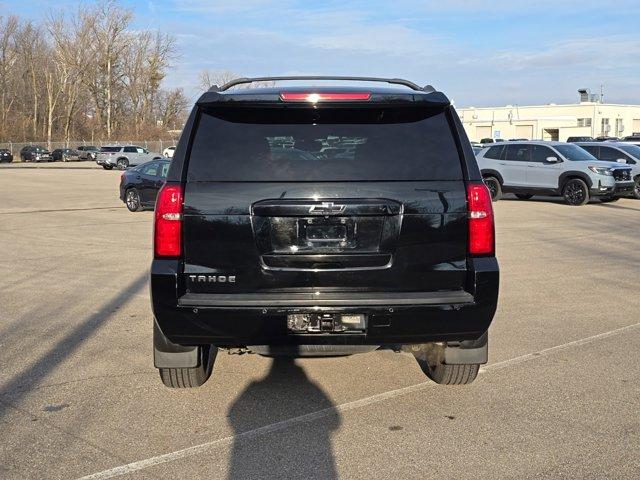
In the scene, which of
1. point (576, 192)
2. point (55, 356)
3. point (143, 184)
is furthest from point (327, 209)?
point (576, 192)

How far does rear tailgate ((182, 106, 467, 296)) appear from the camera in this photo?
3.92 m

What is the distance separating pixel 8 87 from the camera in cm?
8838

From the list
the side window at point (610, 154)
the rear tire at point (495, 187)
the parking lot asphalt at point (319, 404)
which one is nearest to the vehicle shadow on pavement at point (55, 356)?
the parking lot asphalt at point (319, 404)

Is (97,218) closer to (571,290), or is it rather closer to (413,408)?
(571,290)

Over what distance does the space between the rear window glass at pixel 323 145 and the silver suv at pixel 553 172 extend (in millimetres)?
17377

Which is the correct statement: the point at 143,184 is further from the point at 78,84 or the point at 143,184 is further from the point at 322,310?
the point at 78,84

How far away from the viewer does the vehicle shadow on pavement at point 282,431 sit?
3.69m

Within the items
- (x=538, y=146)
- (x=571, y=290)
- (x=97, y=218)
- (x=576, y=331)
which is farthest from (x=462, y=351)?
(x=538, y=146)

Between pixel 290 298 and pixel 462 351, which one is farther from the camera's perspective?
pixel 462 351

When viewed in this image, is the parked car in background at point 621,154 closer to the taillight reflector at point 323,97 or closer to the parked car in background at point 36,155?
the taillight reflector at point 323,97

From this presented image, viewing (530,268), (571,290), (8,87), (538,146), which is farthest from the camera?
(8,87)

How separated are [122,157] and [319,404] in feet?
172

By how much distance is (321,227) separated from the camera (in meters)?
3.95

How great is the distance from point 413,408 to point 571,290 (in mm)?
4640
